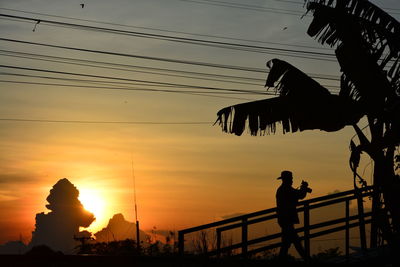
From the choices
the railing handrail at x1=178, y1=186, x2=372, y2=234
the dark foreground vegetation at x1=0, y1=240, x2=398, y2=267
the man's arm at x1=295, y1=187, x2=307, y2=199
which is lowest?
the dark foreground vegetation at x1=0, y1=240, x2=398, y2=267

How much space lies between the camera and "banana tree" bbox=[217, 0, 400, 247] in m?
17.7

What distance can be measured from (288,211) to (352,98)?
3.45 metres

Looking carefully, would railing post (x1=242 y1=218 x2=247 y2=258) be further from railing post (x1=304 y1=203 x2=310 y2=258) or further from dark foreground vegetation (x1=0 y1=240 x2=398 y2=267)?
railing post (x1=304 y1=203 x2=310 y2=258)

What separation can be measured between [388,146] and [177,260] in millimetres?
5383

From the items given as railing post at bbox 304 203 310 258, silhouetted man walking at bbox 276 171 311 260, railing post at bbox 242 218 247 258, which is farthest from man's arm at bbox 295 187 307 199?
railing post at bbox 242 218 247 258

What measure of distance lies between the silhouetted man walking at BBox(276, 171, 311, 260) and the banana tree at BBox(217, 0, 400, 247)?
1.81 m

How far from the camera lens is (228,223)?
55.1 ft

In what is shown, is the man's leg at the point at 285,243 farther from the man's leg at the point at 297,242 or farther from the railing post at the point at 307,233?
the railing post at the point at 307,233

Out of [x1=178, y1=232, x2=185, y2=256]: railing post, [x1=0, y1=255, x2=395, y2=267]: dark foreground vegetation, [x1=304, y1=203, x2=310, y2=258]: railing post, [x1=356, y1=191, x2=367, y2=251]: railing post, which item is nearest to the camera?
[x1=0, y1=255, x2=395, y2=267]: dark foreground vegetation

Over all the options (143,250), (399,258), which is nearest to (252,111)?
(399,258)

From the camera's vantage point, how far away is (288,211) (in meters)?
16.4

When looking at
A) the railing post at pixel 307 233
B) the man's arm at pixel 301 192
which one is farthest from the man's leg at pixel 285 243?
the man's arm at pixel 301 192

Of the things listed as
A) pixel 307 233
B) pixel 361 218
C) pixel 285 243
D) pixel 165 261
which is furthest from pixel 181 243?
pixel 361 218

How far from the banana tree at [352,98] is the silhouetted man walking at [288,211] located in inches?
71.2
